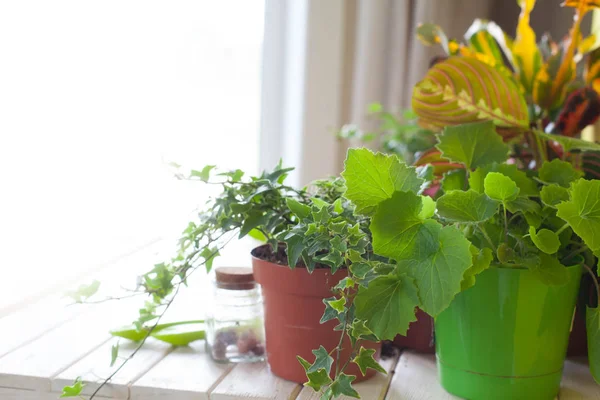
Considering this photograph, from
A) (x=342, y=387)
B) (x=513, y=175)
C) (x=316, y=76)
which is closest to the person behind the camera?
(x=342, y=387)

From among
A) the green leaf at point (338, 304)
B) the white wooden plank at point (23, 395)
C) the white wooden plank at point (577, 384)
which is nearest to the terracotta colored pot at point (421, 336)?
the white wooden plank at point (577, 384)

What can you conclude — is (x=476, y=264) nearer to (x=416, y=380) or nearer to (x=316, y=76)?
(x=416, y=380)

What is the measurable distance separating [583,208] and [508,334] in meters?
0.14

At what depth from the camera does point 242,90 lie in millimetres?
1481

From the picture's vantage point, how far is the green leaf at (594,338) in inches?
22.4

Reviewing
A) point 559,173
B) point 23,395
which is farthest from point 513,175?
point 23,395

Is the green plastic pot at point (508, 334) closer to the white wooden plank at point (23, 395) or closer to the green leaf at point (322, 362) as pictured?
the green leaf at point (322, 362)

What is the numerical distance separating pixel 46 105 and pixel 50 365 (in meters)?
0.38

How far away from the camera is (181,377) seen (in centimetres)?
65

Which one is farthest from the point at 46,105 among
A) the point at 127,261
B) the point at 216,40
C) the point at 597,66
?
the point at 597,66

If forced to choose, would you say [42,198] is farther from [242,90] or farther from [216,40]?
[242,90]

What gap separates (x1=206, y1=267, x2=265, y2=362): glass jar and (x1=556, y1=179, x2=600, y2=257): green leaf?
34cm

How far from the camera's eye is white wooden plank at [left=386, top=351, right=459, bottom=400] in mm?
623

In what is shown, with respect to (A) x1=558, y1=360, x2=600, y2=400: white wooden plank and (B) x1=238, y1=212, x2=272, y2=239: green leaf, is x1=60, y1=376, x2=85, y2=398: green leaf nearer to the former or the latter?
(B) x1=238, y1=212, x2=272, y2=239: green leaf
